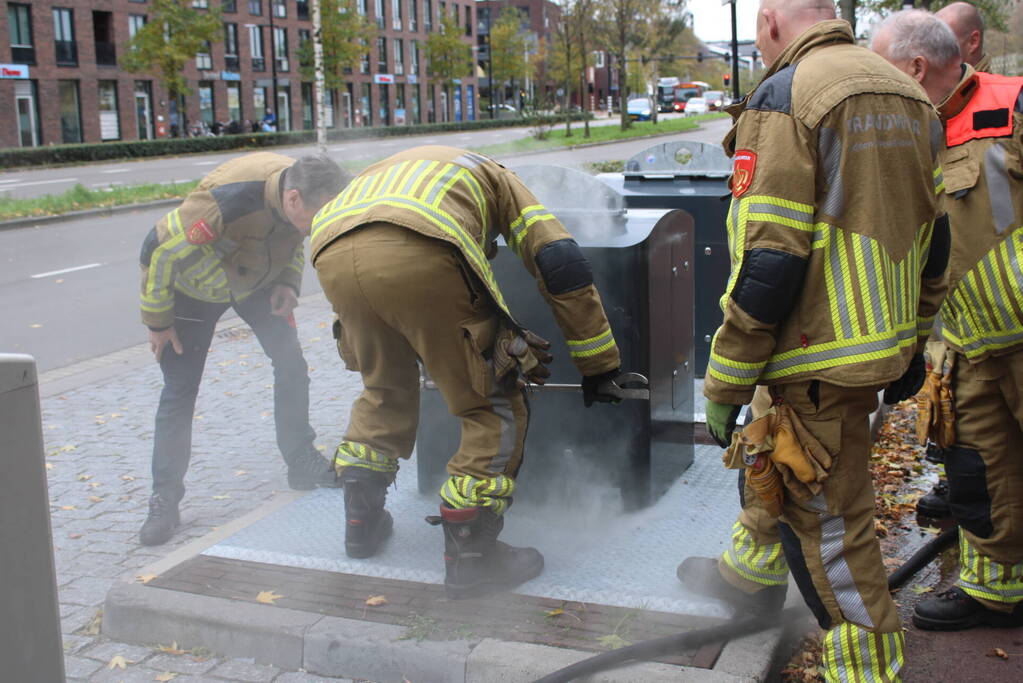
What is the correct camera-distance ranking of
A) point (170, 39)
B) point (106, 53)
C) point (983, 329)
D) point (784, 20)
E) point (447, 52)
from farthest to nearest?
point (447, 52) → point (106, 53) → point (170, 39) → point (983, 329) → point (784, 20)

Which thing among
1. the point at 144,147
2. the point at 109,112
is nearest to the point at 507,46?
the point at 109,112

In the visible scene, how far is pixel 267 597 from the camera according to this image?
3.54 metres

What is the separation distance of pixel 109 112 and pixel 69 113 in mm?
2039

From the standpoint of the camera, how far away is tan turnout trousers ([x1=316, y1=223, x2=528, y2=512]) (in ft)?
10.7

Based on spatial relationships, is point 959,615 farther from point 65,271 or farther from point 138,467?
point 65,271

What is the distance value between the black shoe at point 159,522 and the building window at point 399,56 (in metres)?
64.9

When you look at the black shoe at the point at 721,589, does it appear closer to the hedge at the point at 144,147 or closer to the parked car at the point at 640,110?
the hedge at the point at 144,147

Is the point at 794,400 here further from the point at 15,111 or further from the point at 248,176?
the point at 15,111

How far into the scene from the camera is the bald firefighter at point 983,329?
325 cm

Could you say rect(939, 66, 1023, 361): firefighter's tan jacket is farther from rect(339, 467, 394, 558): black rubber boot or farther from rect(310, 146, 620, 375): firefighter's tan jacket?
rect(339, 467, 394, 558): black rubber boot

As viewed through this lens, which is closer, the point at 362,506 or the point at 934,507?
the point at 362,506

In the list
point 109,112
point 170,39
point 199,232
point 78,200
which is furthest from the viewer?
point 109,112

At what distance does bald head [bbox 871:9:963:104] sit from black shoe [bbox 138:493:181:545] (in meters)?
3.28

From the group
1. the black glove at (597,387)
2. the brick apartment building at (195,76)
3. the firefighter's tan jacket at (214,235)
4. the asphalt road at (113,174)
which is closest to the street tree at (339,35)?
the brick apartment building at (195,76)
